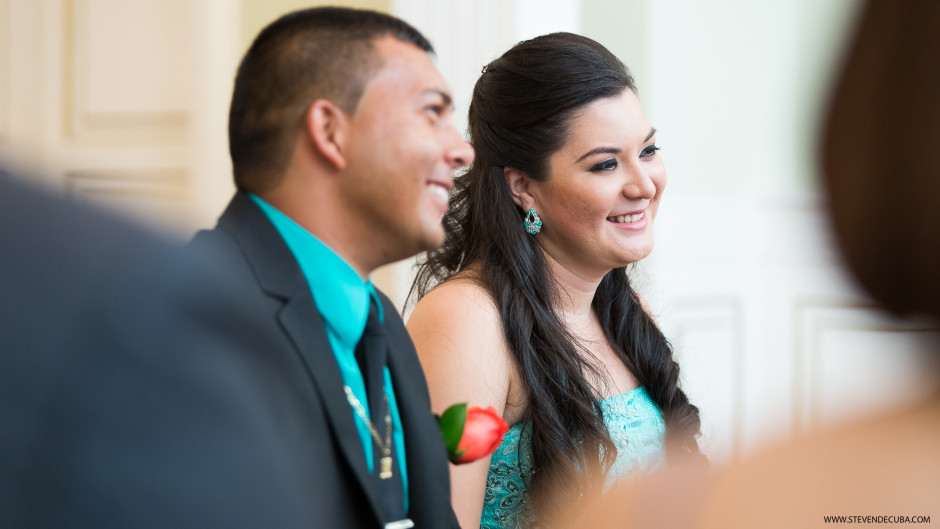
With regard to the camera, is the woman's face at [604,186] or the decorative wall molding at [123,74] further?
the decorative wall molding at [123,74]

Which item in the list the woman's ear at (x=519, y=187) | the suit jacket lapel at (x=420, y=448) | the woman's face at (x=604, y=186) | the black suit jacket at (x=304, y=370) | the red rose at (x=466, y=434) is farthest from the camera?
the woman's ear at (x=519, y=187)

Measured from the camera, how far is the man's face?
945mm

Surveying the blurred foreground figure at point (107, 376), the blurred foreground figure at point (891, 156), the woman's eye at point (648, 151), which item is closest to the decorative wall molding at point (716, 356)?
the woman's eye at point (648, 151)

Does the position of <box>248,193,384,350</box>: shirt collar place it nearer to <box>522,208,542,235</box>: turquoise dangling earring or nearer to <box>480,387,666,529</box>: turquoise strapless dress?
<box>480,387,666,529</box>: turquoise strapless dress

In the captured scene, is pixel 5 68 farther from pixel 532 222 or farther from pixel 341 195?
pixel 341 195

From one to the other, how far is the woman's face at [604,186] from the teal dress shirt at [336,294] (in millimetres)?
1148

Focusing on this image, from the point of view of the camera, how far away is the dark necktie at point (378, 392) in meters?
0.95

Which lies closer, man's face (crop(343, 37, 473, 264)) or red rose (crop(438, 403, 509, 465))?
man's face (crop(343, 37, 473, 264))

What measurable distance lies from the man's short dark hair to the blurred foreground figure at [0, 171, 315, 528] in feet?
1.87

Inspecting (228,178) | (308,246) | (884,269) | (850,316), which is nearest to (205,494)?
(884,269)

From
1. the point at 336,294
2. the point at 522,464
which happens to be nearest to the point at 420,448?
the point at 336,294

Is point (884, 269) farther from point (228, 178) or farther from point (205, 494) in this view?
point (228, 178)

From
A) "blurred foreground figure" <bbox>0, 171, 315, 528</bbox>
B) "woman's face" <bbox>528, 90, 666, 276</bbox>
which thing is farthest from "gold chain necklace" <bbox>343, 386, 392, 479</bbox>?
"woman's face" <bbox>528, 90, 666, 276</bbox>

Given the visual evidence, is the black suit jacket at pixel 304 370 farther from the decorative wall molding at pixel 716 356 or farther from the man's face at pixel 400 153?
the decorative wall molding at pixel 716 356
